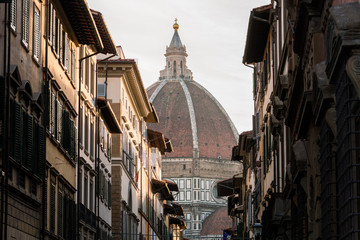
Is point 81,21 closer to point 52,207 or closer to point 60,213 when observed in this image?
point 60,213

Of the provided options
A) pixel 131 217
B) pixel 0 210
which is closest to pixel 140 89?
pixel 131 217

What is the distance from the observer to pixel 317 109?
53.3 feet

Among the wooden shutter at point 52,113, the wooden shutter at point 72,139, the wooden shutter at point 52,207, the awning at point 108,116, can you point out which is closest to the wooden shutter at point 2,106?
the wooden shutter at point 52,113

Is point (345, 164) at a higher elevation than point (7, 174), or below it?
below

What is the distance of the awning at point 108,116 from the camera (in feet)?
132

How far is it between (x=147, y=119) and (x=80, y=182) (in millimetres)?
29096

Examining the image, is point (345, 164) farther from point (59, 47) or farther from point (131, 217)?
point (131, 217)

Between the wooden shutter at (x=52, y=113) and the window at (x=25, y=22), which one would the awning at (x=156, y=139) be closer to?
the wooden shutter at (x=52, y=113)

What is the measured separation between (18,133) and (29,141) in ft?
5.52

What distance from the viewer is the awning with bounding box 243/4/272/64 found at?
35797mm

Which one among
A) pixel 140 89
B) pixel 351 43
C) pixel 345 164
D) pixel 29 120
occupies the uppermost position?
pixel 140 89

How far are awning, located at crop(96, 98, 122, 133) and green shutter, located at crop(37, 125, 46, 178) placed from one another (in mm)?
14496

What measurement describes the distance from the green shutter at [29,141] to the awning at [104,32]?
37.8ft

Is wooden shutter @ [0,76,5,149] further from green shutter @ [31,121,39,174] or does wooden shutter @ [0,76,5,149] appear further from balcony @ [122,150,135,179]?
balcony @ [122,150,135,179]
